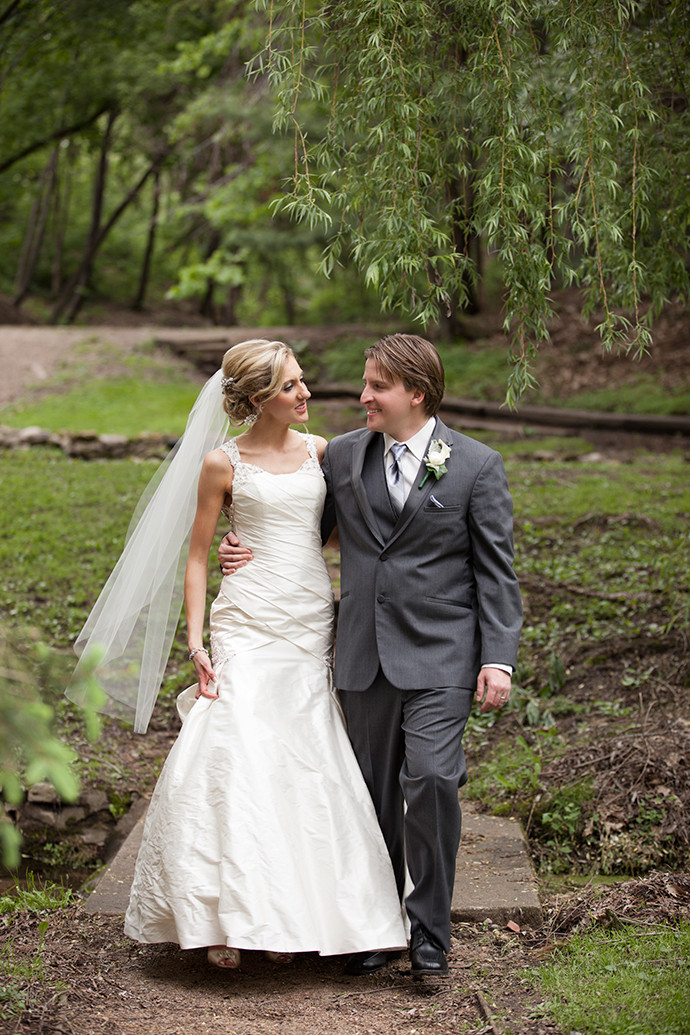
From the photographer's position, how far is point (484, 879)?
3.89 meters

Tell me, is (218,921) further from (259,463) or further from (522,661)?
(522,661)

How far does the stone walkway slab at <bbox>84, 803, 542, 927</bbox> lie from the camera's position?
12.0ft

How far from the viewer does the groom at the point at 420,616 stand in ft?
10.7

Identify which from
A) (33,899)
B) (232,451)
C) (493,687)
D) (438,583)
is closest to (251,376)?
(232,451)

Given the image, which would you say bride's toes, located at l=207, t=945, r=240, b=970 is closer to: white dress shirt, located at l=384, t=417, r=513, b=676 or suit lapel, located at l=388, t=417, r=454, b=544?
suit lapel, located at l=388, t=417, r=454, b=544

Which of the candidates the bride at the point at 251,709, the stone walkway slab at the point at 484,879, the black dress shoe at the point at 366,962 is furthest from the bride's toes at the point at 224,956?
the stone walkway slab at the point at 484,879

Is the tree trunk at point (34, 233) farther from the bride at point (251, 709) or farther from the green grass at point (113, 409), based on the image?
the bride at point (251, 709)

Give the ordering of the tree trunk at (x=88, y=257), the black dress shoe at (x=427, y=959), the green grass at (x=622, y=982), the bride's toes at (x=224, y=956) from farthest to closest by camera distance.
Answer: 1. the tree trunk at (x=88, y=257)
2. the bride's toes at (x=224, y=956)
3. the black dress shoe at (x=427, y=959)
4. the green grass at (x=622, y=982)

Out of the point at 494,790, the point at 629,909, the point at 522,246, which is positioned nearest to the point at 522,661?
the point at 494,790

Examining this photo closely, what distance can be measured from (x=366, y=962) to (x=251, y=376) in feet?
6.88

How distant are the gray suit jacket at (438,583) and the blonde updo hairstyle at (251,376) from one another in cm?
52

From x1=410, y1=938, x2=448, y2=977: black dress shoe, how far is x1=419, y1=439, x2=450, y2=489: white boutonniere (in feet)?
5.01

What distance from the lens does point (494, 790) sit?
15.8ft

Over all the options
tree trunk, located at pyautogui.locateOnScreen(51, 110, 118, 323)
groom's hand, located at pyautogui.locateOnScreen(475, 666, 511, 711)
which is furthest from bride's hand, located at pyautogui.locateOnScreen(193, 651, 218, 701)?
tree trunk, located at pyautogui.locateOnScreen(51, 110, 118, 323)
